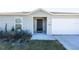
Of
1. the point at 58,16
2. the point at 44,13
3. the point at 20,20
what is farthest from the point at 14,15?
the point at 58,16

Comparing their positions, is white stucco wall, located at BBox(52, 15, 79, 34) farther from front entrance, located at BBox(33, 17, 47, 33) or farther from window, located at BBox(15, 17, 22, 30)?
window, located at BBox(15, 17, 22, 30)

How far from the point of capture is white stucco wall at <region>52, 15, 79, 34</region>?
16031 millimetres

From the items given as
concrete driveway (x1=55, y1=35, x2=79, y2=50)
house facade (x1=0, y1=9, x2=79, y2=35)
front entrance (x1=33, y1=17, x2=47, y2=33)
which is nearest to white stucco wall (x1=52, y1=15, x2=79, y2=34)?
house facade (x1=0, y1=9, x2=79, y2=35)

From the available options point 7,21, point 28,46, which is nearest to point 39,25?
point 7,21

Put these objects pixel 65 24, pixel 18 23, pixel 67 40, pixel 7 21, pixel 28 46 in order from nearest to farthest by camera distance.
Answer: pixel 28 46, pixel 67 40, pixel 7 21, pixel 18 23, pixel 65 24

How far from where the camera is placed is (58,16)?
15984 millimetres

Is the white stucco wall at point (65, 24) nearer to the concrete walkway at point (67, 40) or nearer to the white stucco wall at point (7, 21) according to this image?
the concrete walkway at point (67, 40)

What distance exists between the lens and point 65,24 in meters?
16.2

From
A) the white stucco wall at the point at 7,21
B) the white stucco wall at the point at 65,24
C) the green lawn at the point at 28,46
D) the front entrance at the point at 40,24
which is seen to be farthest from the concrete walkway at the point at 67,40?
the front entrance at the point at 40,24

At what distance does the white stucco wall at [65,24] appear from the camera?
52.6ft

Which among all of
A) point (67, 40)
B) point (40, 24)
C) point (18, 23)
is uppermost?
point (18, 23)

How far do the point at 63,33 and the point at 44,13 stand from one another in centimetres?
307

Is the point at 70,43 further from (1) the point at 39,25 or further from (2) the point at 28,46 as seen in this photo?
(1) the point at 39,25
